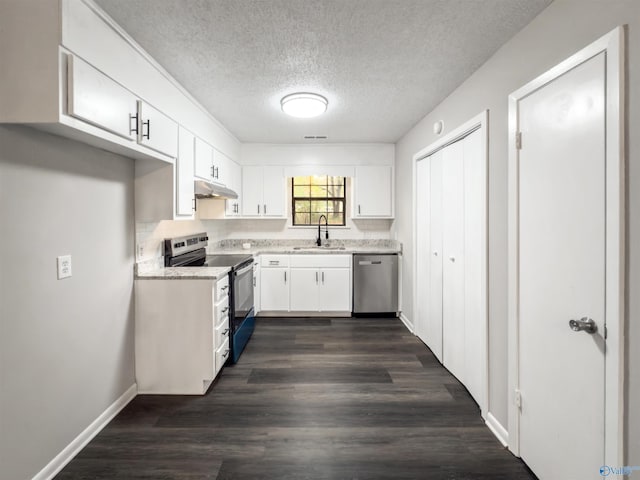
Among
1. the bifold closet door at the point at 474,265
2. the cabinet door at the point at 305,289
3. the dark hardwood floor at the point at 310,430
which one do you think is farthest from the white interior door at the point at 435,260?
the cabinet door at the point at 305,289

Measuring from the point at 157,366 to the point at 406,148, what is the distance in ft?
11.4

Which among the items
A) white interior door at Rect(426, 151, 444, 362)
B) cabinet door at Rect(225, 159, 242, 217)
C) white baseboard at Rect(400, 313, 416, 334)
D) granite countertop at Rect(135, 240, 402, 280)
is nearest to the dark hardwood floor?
white interior door at Rect(426, 151, 444, 362)

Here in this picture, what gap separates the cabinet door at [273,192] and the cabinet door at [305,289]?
2.96 ft

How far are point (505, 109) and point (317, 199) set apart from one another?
3332 mm

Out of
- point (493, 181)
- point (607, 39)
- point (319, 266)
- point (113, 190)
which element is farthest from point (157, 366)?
point (607, 39)

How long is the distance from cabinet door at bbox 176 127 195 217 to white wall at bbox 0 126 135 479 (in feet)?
1.25

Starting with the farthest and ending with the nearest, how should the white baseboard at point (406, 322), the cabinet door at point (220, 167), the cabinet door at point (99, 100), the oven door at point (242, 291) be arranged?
the white baseboard at point (406, 322) → the cabinet door at point (220, 167) → the oven door at point (242, 291) → the cabinet door at point (99, 100)

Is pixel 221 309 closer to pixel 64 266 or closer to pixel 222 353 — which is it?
pixel 222 353

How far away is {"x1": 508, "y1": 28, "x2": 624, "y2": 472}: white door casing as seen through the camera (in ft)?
4.05

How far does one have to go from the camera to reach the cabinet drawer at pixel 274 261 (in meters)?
4.39

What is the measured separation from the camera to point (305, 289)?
4.41m

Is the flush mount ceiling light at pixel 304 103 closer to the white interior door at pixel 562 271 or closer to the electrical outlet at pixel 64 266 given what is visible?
the white interior door at pixel 562 271

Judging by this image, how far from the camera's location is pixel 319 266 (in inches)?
173

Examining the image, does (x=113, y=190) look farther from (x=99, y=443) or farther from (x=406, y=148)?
(x=406, y=148)
